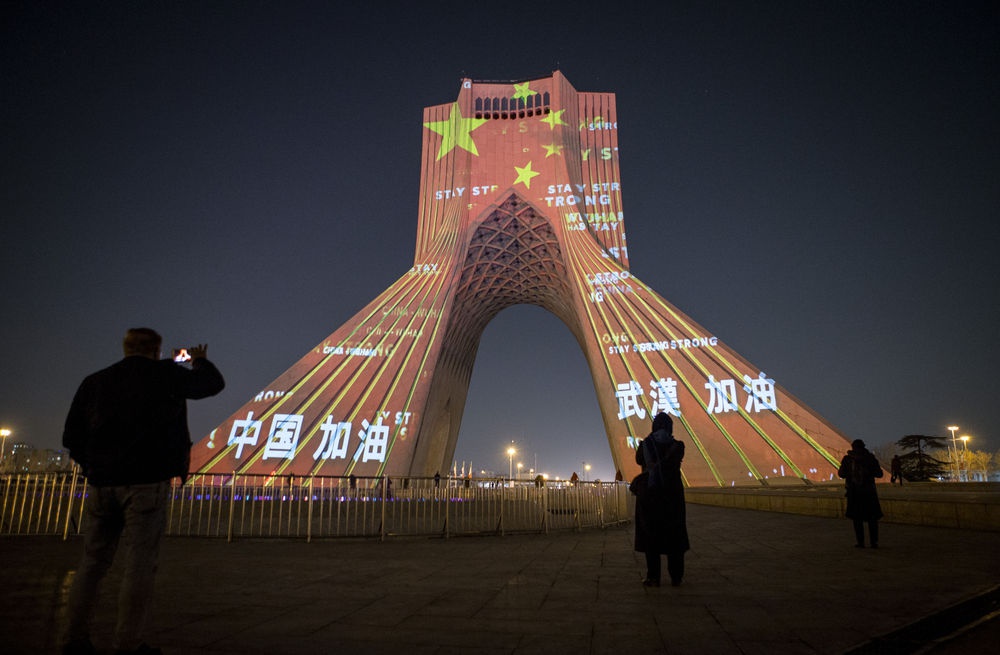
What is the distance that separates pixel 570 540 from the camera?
709 cm

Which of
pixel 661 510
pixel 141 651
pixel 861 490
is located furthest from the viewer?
pixel 861 490

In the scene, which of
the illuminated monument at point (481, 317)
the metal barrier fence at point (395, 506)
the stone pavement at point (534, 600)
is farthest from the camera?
the illuminated monument at point (481, 317)

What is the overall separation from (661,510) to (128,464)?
10.7 ft

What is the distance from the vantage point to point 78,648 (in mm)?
2227

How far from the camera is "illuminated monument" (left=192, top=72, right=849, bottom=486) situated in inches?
725

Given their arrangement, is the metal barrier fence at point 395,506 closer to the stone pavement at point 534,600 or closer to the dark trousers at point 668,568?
the stone pavement at point 534,600

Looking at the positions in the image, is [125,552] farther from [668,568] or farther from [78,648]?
[668,568]

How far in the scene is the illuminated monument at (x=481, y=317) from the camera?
60.4 ft

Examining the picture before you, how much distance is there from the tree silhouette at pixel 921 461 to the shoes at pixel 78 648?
36692 millimetres

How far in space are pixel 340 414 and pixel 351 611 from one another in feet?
57.9

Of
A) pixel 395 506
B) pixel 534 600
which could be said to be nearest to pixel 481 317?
pixel 395 506

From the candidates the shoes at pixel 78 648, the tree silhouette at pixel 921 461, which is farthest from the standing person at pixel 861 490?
the tree silhouette at pixel 921 461

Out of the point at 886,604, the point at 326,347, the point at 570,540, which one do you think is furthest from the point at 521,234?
the point at 886,604

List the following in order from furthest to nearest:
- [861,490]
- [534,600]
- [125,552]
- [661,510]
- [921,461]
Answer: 1. [921,461]
2. [861,490]
3. [661,510]
4. [534,600]
5. [125,552]
